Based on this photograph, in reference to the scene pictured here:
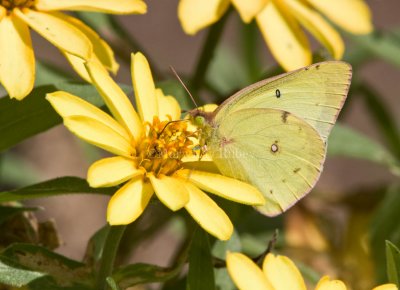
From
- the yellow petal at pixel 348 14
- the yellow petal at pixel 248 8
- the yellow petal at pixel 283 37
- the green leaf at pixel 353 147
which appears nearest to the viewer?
the yellow petal at pixel 248 8

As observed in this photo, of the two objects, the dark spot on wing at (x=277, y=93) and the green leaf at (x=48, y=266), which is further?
the dark spot on wing at (x=277, y=93)

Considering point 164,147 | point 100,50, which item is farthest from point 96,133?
point 100,50

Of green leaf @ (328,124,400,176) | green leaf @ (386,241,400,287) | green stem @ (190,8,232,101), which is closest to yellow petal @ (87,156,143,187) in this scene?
green leaf @ (386,241,400,287)

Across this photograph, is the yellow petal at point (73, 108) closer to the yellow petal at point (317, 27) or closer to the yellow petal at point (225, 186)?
the yellow petal at point (225, 186)

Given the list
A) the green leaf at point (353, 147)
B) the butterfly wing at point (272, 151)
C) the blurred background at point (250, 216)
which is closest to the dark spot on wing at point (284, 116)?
the butterfly wing at point (272, 151)

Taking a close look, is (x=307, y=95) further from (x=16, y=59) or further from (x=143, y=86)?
(x=16, y=59)

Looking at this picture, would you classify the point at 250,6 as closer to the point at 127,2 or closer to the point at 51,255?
the point at 127,2

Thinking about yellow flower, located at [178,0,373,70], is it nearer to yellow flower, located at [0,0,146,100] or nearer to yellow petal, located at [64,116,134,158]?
yellow flower, located at [0,0,146,100]
